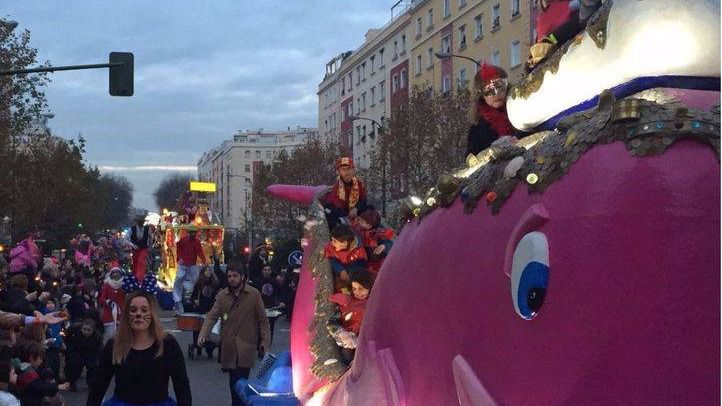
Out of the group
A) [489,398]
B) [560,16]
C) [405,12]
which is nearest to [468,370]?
[489,398]

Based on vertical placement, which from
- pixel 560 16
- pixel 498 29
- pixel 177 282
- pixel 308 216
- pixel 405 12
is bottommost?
pixel 177 282

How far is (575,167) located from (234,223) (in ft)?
393

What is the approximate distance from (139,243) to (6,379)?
11449 mm

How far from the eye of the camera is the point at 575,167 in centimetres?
227

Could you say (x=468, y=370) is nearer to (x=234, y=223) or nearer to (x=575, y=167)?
(x=575, y=167)

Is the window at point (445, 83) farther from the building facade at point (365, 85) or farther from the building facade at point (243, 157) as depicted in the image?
the building facade at point (243, 157)

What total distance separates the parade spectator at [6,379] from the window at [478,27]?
3772 centimetres

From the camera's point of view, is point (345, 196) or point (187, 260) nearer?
point (345, 196)

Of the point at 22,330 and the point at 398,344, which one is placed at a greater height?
the point at 398,344

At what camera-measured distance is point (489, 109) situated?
382cm

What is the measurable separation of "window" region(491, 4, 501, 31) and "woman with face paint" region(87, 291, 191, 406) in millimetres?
37101

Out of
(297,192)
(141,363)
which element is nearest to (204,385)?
(297,192)

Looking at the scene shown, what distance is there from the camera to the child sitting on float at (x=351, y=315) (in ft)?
15.8

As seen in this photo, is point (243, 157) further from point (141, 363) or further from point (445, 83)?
point (141, 363)
